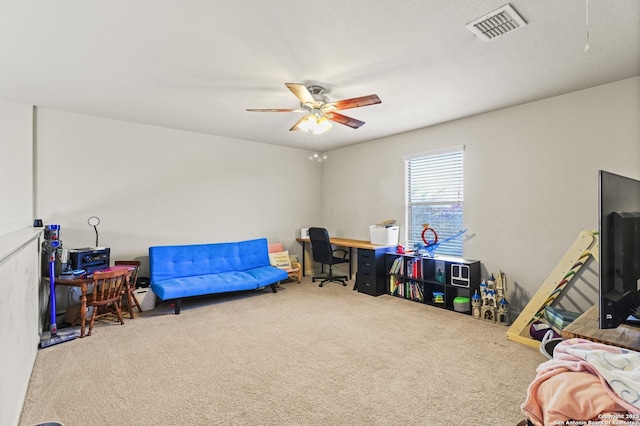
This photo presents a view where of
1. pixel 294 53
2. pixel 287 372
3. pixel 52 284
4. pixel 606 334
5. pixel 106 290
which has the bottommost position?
pixel 287 372

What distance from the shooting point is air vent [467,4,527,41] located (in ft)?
6.29

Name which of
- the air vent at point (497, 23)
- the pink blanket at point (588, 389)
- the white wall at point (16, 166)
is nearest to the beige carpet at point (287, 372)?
the pink blanket at point (588, 389)

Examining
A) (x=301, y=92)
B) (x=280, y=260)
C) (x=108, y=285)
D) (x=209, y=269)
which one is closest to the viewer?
(x=301, y=92)

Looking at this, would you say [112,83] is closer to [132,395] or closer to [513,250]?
[132,395]

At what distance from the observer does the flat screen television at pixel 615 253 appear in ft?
3.76

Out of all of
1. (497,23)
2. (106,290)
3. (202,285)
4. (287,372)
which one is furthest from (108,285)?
(497,23)

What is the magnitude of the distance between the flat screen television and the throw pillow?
4566mm

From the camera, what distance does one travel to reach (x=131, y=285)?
3.90 meters

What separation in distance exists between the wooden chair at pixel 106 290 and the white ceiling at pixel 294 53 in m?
1.92

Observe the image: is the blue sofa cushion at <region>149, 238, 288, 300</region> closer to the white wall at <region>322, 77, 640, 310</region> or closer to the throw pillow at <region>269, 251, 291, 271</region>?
the throw pillow at <region>269, 251, 291, 271</region>

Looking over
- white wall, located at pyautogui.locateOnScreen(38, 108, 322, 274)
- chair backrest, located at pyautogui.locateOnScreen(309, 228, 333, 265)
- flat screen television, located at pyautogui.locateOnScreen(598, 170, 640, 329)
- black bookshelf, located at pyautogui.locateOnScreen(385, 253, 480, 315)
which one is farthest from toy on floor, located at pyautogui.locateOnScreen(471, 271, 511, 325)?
white wall, located at pyautogui.locateOnScreen(38, 108, 322, 274)

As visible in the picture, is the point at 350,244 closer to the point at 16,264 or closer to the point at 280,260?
the point at 280,260

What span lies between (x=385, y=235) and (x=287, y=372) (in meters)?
2.87

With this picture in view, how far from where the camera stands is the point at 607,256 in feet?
3.83
